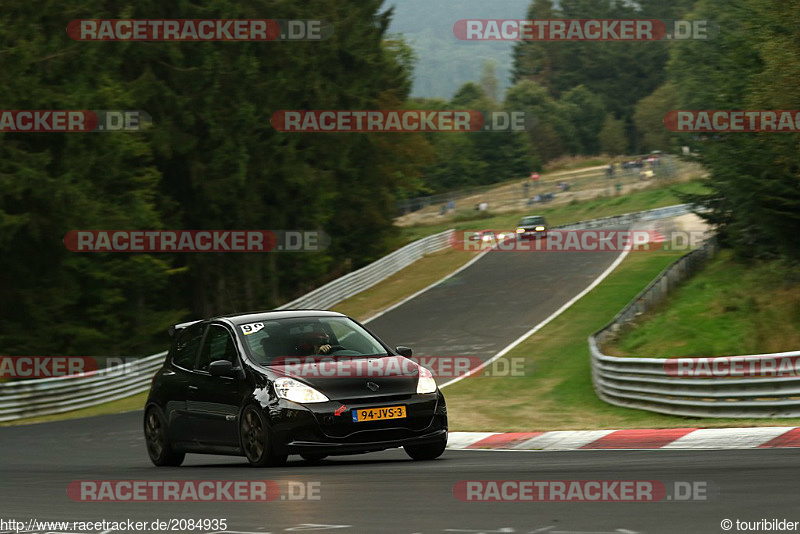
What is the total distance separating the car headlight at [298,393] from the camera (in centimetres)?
1138

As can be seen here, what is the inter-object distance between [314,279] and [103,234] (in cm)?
1941

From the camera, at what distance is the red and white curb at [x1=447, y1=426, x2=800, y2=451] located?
12.2 m

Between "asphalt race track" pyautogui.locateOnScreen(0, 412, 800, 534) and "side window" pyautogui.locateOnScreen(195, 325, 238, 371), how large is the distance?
106 centimetres

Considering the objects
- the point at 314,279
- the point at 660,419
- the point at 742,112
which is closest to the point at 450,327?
the point at 742,112

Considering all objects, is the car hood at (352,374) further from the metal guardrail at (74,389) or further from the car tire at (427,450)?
the metal guardrail at (74,389)

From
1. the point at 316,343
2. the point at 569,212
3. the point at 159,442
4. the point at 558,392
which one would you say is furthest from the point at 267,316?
the point at 569,212

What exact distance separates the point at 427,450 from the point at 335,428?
4.03ft

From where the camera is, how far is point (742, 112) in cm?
3041

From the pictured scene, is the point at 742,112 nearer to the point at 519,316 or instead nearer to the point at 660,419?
the point at 519,316

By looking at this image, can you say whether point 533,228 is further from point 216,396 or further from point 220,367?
point 220,367

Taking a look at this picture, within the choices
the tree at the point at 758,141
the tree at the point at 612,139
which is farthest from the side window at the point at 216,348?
the tree at the point at 612,139

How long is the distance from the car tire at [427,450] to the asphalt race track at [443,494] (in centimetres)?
14

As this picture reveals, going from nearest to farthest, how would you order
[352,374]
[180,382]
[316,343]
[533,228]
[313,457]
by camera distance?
[352,374] → [313,457] → [316,343] → [180,382] → [533,228]

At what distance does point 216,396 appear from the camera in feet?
40.9
